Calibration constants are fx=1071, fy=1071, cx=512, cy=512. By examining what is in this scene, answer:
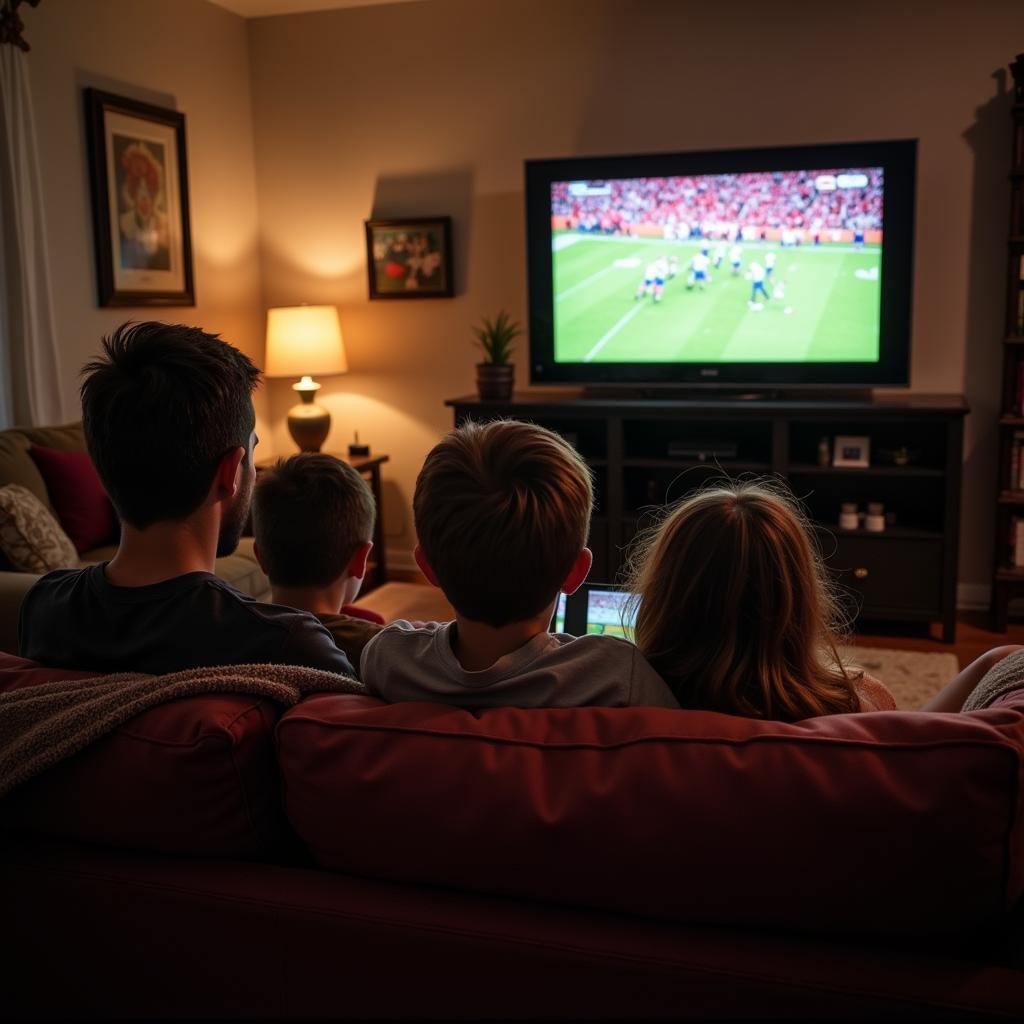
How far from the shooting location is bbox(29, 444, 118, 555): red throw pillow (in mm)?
3510

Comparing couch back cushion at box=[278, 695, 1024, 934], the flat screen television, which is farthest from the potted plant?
couch back cushion at box=[278, 695, 1024, 934]

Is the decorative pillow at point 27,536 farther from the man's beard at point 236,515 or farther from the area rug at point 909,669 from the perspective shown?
the area rug at point 909,669

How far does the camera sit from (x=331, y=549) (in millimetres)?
1720

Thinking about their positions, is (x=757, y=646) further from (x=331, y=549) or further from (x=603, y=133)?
(x=603, y=133)

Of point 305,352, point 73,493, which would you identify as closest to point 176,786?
point 73,493

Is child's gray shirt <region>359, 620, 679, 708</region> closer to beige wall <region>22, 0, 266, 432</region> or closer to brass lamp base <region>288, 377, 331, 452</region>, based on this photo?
beige wall <region>22, 0, 266, 432</region>

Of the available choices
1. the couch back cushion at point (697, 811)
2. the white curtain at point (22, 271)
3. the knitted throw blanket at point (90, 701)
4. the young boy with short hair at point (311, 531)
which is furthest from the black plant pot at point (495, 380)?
the couch back cushion at point (697, 811)

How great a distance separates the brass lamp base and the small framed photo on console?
230cm

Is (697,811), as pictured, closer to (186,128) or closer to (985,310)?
(985,310)

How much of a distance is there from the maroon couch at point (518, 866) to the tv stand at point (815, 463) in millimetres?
3058

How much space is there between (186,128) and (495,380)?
5.95ft

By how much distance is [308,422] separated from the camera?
16.2 feet

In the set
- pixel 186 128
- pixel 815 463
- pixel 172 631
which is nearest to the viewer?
pixel 172 631

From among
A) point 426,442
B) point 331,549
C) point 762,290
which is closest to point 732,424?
point 762,290
